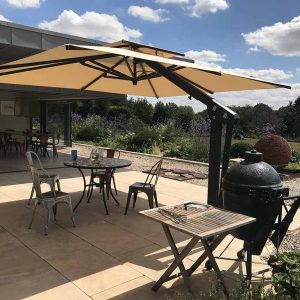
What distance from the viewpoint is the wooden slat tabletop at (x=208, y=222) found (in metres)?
2.59

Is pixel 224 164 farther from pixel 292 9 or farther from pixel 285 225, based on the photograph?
pixel 292 9

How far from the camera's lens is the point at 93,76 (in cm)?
588

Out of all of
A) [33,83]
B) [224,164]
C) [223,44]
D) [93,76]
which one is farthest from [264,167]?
[223,44]

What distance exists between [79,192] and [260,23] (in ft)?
24.1

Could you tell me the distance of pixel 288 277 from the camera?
92.9 inches

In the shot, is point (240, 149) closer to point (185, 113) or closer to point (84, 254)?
point (84, 254)

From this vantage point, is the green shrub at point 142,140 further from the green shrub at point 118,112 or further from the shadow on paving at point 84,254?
the shadow on paving at point 84,254

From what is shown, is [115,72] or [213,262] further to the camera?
[115,72]

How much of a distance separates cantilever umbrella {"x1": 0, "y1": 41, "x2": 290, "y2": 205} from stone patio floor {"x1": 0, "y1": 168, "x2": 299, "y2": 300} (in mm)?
846

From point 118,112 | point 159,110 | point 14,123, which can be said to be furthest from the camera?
point 159,110

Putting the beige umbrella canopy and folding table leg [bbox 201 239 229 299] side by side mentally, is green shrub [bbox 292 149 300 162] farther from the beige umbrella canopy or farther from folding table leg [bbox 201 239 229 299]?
folding table leg [bbox 201 239 229 299]

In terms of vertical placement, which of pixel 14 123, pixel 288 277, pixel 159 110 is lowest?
pixel 288 277

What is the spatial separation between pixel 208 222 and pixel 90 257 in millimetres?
1470

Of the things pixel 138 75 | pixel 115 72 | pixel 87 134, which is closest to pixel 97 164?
pixel 115 72
